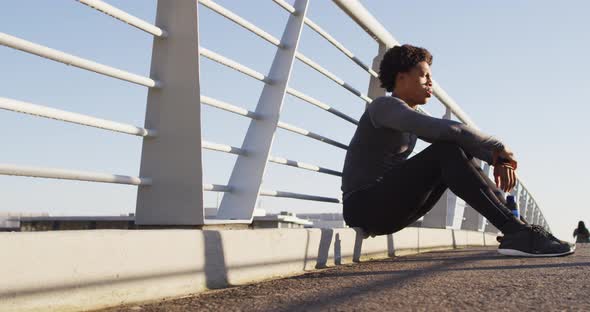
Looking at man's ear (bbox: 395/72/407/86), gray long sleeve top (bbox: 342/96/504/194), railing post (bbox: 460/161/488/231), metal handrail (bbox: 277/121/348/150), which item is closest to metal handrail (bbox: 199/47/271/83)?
metal handrail (bbox: 277/121/348/150)

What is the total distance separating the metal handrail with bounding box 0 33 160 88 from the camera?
2.03m

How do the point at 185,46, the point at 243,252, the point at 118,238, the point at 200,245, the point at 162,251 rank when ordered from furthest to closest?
1. the point at 185,46
2. the point at 243,252
3. the point at 200,245
4. the point at 162,251
5. the point at 118,238

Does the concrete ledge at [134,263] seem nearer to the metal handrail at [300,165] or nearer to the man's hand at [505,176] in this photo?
the metal handrail at [300,165]

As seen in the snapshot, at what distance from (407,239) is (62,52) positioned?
3127 mm

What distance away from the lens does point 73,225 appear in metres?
3.67

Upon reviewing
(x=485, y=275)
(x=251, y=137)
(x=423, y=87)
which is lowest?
(x=485, y=275)

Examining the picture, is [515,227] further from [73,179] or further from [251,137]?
[73,179]

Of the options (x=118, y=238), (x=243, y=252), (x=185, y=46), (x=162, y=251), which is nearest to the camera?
(x=118, y=238)

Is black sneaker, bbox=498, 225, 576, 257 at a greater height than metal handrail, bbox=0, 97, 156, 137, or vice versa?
metal handrail, bbox=0, 97, 156, 137

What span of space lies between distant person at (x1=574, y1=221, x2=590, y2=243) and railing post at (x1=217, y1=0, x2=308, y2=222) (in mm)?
10213

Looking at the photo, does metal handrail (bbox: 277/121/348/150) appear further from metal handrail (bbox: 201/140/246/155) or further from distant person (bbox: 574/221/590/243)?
distant person (bbox: 574/221/590/243)

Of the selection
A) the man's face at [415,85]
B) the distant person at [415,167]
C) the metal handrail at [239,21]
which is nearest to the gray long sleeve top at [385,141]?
the distant person at [415,167]

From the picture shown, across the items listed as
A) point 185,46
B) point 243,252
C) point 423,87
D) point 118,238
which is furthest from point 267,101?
point 118,238

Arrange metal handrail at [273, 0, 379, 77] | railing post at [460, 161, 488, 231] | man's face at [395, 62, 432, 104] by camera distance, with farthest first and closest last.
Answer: railing post at [460, 161, 488, 231]
metal handrail at [273, 0, 379, 77]
man's face at [395, 62, 432, 104]
